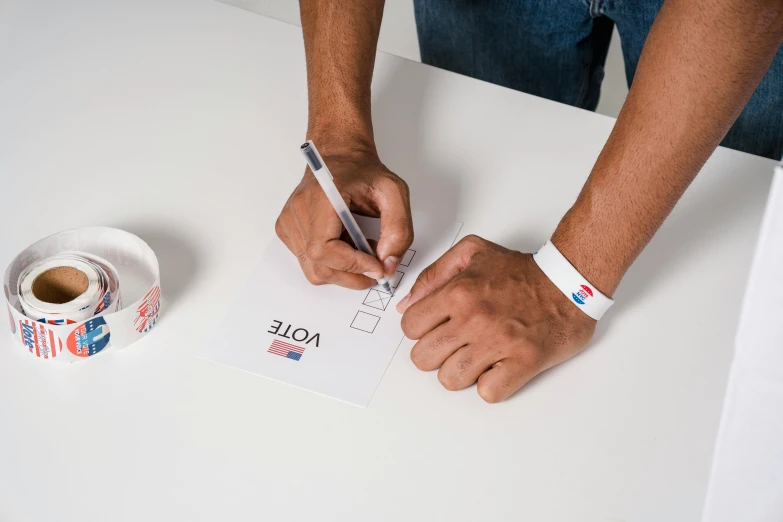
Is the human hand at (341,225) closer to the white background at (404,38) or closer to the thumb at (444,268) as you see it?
the thumb at (444,268)

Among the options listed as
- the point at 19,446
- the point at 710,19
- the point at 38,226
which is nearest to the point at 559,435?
the point at 710,19

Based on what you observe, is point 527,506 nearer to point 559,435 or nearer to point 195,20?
point 559,435

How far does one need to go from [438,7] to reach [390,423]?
859 millimetres

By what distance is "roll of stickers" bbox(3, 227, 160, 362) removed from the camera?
2.98ft

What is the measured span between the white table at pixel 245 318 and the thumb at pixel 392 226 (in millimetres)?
97

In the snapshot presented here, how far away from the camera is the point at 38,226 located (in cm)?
109

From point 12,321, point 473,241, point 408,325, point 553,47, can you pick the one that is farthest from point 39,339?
point 553,47

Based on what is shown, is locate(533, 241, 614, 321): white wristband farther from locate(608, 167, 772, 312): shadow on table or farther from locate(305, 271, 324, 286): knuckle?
locate(305, 271, 324, 286): knuckle

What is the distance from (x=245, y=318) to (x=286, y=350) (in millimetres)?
71

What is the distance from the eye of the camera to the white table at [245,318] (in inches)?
34.0

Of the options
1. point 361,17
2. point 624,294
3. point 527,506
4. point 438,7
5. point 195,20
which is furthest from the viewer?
point 438,7

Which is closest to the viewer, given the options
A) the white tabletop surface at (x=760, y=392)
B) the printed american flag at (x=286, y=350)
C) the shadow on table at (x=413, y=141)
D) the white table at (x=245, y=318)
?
the white tabletop surface at (x=760, y=392)

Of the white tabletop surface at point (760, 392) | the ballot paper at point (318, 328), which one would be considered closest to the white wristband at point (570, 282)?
the ballot paper at point (318, 328)

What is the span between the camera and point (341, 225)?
1.02 meters
